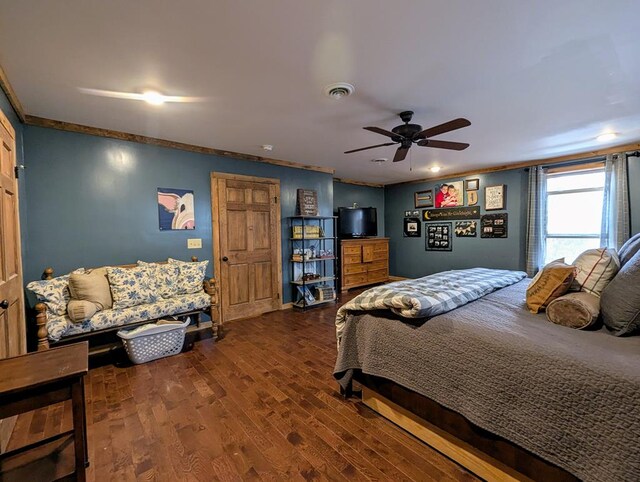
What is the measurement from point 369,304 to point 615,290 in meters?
1.32

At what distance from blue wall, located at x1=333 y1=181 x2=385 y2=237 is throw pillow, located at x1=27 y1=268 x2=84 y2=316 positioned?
4868mm

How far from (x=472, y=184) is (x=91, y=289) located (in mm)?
6219

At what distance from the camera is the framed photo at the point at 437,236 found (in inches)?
242

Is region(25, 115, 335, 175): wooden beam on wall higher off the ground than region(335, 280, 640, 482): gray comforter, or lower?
higher

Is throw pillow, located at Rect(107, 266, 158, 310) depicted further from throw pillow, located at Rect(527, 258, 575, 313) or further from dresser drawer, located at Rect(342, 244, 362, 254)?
dresser drawer, located at Rect(342, 244, 362, 254)

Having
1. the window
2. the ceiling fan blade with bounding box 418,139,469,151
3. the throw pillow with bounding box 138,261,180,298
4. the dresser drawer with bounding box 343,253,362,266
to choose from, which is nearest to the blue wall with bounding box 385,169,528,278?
the window

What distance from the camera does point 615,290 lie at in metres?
1.50

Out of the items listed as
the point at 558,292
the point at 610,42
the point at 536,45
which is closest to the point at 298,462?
the point at 558,292

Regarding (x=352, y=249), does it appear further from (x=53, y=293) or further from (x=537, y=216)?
(x=53, y=293)

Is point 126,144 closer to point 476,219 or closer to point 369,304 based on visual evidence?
point 369,304

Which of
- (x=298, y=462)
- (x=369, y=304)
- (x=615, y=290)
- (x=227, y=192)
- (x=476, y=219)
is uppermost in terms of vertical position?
(x=227, y=192)

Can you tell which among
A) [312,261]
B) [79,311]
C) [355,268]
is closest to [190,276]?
[79,311]

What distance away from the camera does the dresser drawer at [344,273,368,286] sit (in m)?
6.05

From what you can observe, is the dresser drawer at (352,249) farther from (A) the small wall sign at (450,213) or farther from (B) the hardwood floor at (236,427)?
(B) the hardwood floor at (236,427)
